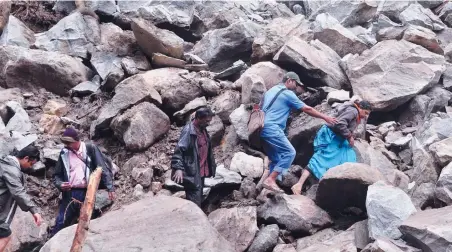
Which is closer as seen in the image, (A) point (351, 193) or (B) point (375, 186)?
(B) point (375, 186)

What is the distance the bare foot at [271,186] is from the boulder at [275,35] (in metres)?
4.22

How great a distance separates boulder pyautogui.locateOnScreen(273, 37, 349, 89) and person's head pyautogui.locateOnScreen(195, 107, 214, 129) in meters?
3.63

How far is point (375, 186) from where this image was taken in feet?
19.7

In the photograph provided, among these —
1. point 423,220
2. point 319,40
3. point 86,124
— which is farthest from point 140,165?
point 319,40

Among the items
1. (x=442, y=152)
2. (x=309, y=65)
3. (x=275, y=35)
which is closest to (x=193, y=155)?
(x=442, y=152)

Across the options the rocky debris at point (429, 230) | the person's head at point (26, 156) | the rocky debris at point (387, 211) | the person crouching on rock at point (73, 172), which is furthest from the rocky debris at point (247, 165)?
the person's head at point (26, 156)

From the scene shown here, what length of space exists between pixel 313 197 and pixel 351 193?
0.76 metres

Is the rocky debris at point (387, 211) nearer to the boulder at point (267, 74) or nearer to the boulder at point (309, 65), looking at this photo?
the boulder at point (267, 74)

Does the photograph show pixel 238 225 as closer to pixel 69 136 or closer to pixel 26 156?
pixel 69 136

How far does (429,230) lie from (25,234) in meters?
5.34

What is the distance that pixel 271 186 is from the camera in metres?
7.07

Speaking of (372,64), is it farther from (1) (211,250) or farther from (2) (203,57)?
(1) (211,250)

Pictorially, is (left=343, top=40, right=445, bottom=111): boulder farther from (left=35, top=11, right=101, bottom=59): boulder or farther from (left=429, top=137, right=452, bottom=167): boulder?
(left=35, top=11, right=101, bottom=59): boulder

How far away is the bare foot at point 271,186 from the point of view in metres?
7.03
